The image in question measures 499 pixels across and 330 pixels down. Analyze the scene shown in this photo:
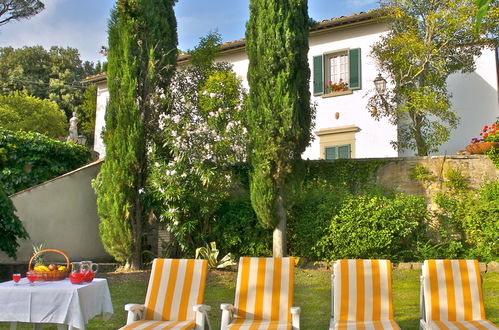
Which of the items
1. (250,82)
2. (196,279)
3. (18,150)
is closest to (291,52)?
(250,82)

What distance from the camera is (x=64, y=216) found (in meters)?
11.8

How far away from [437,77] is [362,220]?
4.70m

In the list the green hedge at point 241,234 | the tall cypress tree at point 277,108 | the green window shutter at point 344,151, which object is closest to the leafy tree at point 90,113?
the green window shutter at point 344,151

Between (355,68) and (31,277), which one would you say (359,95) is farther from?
(31,277)

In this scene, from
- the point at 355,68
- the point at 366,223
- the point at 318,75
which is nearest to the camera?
the point at 366,223

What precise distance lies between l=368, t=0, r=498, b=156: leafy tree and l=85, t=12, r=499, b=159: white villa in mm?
1525

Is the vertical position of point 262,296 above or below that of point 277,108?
below

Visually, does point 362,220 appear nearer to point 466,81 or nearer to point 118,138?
point 118,138

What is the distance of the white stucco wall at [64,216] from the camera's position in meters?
11.2

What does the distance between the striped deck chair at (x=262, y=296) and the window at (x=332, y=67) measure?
10883mm

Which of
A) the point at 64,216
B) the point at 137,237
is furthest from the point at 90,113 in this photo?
the point at 137,237

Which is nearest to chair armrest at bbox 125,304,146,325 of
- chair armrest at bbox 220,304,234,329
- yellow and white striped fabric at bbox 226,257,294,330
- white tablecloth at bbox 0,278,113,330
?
white tablecloth at bbox 0,278,113,330

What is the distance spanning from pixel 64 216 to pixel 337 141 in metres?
8.09

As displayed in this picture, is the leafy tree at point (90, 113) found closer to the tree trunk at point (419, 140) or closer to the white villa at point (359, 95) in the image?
the white villa at point (359, 95)
